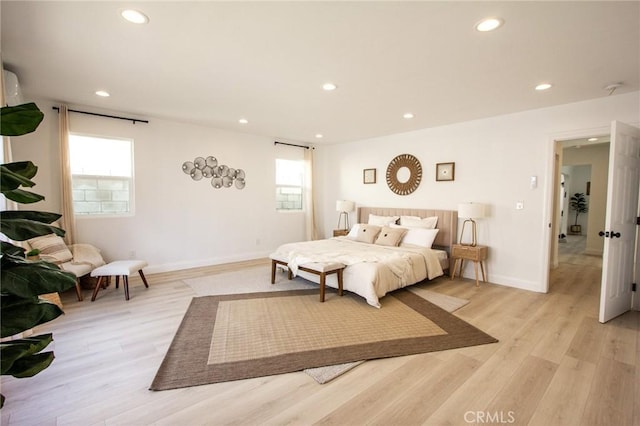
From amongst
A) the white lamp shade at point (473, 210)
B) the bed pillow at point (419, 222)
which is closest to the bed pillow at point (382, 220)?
the bed pillow at point (419, 222)

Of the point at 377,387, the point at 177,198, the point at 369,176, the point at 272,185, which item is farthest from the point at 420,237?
the point at 177,198

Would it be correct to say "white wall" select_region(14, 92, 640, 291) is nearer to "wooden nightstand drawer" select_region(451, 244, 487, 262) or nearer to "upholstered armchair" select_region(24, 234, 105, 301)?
"wooden nightstand drawer" select_region(451, 244, 487, 262)

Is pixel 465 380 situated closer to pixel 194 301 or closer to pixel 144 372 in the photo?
pixel 144 372

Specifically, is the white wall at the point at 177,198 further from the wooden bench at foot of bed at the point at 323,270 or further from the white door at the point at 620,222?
the white door at the point at 620,222

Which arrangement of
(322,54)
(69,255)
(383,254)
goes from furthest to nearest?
(383,254)
(69,255)
(322,54)

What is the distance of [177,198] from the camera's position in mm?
5078

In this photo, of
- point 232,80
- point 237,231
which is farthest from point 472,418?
point 237,231

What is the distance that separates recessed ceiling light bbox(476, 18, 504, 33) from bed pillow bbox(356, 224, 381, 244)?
11.0 ft

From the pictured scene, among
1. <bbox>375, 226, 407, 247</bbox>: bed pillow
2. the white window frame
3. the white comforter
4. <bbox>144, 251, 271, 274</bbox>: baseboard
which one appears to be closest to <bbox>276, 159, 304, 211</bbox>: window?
the white window frame

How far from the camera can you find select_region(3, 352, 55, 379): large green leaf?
1032mm

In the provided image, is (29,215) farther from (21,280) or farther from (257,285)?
(257,285)

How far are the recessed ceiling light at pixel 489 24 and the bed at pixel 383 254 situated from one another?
8.02 ft

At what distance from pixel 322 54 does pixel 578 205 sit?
10.4 m

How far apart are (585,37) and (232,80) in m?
3.07
